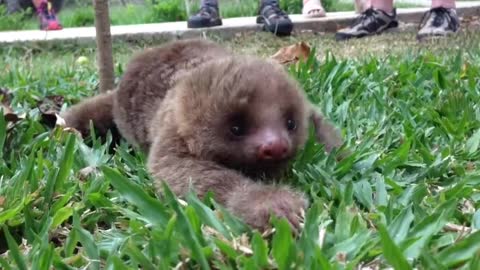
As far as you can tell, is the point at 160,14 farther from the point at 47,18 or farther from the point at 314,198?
the point at 314,198

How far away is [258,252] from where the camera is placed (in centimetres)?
190

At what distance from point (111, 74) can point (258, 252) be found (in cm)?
248

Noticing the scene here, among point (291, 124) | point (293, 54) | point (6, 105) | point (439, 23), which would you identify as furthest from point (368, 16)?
point (291, 124)

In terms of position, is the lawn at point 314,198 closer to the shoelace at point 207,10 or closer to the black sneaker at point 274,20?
the black sneaker at point 274,20

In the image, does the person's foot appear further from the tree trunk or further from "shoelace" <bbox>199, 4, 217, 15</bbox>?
the tree trunk

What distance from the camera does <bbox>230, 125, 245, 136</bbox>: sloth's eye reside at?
8.46 feet

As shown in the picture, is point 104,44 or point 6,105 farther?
point 104,44

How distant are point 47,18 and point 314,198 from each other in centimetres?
806

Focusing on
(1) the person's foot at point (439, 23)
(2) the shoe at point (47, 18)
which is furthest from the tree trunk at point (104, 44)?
(2) the shoe at point (47, 18)

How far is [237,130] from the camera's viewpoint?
2582 mm

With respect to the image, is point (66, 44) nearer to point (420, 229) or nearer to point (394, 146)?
point (394, 146)

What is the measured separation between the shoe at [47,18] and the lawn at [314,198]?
5.50 meters

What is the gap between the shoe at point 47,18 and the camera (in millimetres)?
9661

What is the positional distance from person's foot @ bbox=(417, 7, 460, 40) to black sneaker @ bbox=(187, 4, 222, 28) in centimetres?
255
